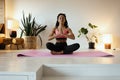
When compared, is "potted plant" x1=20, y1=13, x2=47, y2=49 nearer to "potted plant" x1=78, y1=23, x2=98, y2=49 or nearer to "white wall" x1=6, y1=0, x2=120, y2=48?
"white wall" x1=6, y1=0, x2=120, y2=48

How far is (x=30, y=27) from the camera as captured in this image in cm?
317

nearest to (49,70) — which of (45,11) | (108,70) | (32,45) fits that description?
(108,70)

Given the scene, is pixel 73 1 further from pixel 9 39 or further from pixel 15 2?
pixel 9 39

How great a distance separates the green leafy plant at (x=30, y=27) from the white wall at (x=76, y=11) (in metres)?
0.09

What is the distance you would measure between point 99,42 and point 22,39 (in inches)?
52.2

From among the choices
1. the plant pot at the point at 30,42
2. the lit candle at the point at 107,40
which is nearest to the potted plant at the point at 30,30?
the plant pot at the point at 30,42

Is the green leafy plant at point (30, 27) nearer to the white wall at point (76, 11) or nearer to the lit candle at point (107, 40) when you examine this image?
the white wall at point (76, 11)

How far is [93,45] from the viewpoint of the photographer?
317 cm

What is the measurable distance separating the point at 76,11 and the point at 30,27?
85 centimetres

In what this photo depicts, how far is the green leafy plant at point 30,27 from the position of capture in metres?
3.13

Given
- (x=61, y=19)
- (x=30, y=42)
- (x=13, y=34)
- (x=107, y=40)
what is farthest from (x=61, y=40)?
(x=107, y=40)

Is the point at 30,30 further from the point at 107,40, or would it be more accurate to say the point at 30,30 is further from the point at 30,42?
the point at 107,40

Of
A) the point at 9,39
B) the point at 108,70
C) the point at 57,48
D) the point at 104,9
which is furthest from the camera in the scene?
the point at 104,9

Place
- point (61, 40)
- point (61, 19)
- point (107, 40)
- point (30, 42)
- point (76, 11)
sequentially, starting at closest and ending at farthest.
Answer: point (61, 40)
point (61, 19)
point (30, 42)
point (107, 40)
point (76, 11)
